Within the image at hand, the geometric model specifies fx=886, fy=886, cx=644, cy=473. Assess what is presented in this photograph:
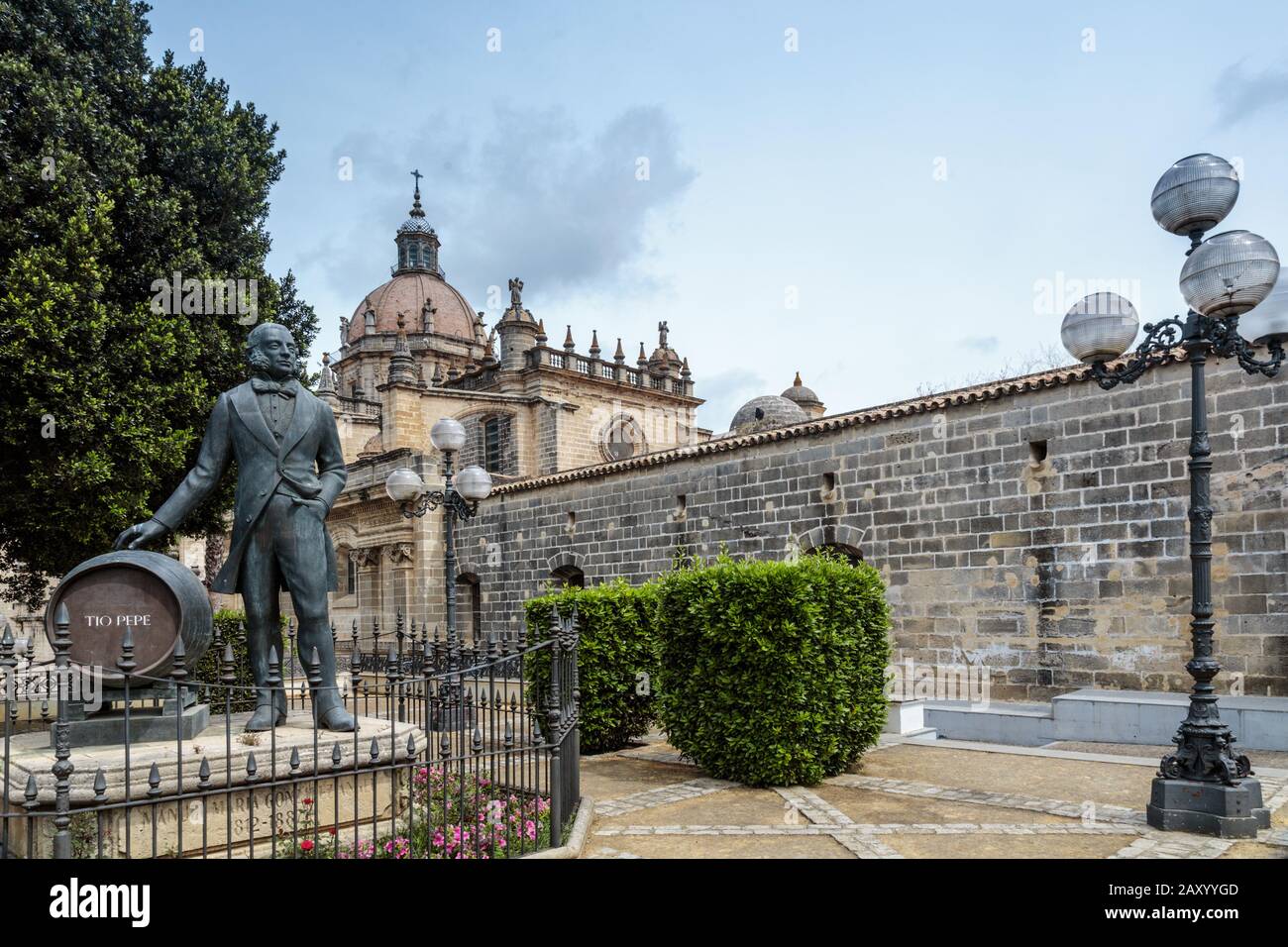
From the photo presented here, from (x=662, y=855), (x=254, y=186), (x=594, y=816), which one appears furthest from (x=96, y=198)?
(x=662, y=855)

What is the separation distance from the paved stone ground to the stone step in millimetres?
1554

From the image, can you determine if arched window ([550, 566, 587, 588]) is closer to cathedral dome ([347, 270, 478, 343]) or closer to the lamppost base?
the lamppost base

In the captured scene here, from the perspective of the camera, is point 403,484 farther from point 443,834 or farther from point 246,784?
point 443,834

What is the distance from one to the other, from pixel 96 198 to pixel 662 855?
11181mm

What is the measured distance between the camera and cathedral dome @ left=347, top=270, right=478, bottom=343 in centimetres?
5009

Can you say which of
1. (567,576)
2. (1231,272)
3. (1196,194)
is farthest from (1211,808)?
(567,576)

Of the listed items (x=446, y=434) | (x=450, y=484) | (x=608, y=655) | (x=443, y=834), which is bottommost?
(x=443, y=834)

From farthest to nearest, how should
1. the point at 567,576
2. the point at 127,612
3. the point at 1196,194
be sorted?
the point at 567,576 < the point at 1196,194 < the point at 127,612

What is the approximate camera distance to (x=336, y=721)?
5.57 m

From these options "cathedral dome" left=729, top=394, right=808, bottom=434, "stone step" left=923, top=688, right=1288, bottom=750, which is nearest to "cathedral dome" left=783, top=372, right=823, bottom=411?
"cathedral dome" left=729, top=394, right=808, bottom=434

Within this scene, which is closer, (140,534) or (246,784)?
(246,784)

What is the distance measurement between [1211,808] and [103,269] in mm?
12859

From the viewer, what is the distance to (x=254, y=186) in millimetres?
13562

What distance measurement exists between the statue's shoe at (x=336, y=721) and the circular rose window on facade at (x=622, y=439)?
94.0ft
